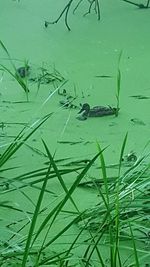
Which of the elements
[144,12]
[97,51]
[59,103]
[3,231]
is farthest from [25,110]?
[144,12]

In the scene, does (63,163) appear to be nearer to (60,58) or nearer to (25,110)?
(25,110)

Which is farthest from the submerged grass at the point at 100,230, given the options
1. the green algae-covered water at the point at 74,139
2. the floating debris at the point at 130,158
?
the floating debris at the point at 130,158

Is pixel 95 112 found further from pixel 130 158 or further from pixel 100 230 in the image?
pixel 100 230

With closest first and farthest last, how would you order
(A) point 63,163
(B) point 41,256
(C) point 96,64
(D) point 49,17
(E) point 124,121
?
(B) point 41,256, (A) point 63,163, (E) point 124,121, (C) point 96,64, (D) point 49,17

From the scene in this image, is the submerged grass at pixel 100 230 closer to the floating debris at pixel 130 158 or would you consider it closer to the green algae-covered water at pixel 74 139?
the green algae-covered water at pixel 74 139

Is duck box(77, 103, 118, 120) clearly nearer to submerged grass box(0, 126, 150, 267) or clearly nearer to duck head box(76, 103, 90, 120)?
duck head box(76, 103, 90, 120)

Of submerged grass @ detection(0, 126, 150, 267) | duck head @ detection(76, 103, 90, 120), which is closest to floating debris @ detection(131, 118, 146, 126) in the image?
duck head @ detection(76, 103, 90, 120)

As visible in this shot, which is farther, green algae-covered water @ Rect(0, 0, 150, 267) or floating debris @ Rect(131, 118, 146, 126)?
floating debris @ Rect(131, 118, 146, 126)
